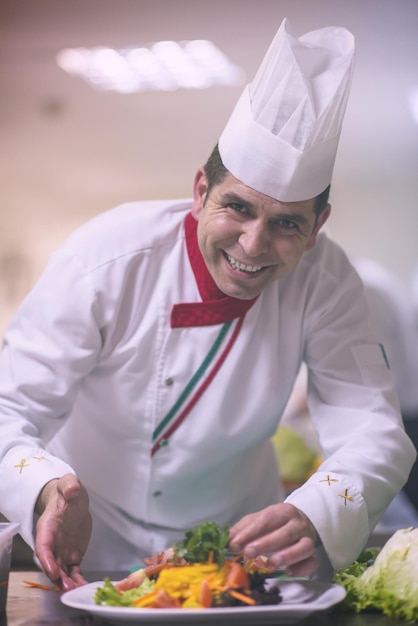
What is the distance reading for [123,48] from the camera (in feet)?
15.8

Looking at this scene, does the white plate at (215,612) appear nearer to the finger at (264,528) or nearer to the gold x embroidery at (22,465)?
the finger at (264,528)

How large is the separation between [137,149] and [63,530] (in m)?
5.00

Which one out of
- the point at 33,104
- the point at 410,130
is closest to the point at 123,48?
the point at 33,104

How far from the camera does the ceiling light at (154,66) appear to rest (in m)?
4.95

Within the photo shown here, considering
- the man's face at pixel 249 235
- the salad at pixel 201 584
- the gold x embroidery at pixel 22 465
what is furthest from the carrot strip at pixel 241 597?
the man's face at pixel 249 235

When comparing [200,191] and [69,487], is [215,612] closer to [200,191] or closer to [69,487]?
[69,487]

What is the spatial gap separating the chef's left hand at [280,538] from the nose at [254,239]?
52 centimetres

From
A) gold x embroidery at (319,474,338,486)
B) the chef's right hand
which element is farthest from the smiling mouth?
the chef's right hand

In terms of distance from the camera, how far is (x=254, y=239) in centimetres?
173

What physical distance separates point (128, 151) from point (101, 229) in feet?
14.5

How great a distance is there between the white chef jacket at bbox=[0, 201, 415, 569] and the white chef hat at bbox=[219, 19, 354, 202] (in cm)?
33

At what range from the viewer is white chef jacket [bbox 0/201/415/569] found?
6.22 feet

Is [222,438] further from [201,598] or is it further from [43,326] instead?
[201,598]

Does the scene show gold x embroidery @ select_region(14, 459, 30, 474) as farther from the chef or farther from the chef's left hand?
the chef's left hand
